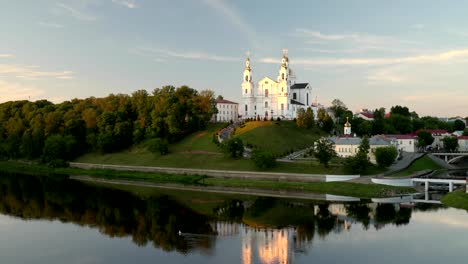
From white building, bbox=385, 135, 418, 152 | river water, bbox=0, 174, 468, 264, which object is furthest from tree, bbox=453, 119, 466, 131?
river water, bbox=0, 174, 468, 264

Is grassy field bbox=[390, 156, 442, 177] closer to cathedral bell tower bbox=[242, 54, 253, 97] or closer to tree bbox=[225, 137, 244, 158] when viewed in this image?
tree bbox=[225, 137, 244, 158]

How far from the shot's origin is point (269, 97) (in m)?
94.1

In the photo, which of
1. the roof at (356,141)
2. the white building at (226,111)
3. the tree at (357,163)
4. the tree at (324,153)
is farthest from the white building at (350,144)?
the white building at (226,111)

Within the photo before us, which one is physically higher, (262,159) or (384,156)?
(384,156)

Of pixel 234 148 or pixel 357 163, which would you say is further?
pixel 234 148

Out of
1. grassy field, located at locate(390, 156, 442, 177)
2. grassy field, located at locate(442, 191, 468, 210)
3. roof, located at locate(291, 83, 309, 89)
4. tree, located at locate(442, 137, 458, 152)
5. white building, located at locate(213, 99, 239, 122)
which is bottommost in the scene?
grassy field, located at locate(442, 191, 468, 210)

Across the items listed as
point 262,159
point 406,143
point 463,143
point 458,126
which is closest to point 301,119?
point 406,143

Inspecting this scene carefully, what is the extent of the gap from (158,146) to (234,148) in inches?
515

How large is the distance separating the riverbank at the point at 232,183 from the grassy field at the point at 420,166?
A: 586 cm

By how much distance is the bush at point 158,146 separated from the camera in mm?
73250

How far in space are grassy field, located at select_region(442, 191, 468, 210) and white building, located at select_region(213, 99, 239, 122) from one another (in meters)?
50.8

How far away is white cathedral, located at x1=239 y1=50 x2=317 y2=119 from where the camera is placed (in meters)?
92.5

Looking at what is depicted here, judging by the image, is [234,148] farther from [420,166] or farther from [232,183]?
[420,166]

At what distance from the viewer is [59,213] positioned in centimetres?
4531
